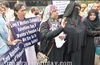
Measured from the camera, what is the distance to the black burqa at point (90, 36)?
2320 millimetres

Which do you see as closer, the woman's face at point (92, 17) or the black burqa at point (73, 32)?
the black burqa at point (73, 32)

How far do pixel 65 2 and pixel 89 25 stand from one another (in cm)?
86

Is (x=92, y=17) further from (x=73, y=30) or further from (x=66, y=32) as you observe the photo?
(x=66, y=32)

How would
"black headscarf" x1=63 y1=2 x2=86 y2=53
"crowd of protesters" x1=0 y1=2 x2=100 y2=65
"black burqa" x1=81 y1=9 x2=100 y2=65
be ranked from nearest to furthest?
1. "crowd of protesters" x1=0 y1=2 x2=100 y2=65
2. "black headscarf" x1=63 y1=2 x2=86 y2=53
3. "black burqa" x1=81 y1=9 x2=100 y2=65

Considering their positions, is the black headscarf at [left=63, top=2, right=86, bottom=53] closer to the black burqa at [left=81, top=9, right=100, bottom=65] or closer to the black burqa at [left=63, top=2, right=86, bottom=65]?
the black burqa at [left=63, top=2, right=86, bottom=65]

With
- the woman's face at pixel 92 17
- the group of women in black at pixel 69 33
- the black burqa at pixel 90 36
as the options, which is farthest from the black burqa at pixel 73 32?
the woman's face at pixel 92 17

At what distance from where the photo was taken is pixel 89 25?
2.38 meters

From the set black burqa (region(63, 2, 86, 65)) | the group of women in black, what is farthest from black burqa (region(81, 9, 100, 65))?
black burqa (region(63, 2, 86, 65))

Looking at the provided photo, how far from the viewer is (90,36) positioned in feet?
7.92

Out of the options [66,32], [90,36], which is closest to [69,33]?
[66,32]

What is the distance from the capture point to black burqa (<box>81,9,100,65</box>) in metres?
2.32

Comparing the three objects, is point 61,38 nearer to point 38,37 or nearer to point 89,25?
point 38,37

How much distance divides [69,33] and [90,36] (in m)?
0.71

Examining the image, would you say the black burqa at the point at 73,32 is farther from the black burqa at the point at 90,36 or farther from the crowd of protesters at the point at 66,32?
the black burqa at the point at 90,36
